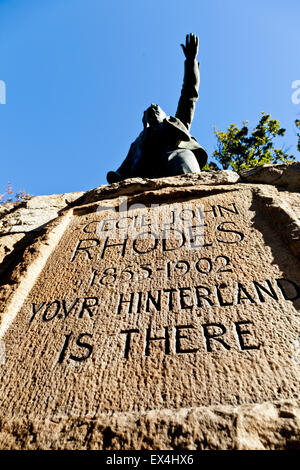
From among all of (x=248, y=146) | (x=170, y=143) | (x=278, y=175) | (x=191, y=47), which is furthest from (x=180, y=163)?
(x=248, y=146)

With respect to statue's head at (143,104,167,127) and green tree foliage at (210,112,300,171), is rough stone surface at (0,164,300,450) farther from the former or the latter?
green tree foliage at (210,112,300,171)

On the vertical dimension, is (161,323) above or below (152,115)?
below

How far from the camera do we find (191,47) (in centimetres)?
335

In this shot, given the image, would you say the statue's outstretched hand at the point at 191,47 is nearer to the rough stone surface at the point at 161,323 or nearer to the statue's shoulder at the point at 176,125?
the statue's shoulder at the point at 176,125

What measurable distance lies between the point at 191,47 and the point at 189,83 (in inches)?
15.3

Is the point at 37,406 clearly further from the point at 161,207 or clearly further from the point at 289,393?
the point at 161,207

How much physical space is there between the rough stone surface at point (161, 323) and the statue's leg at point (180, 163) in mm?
571

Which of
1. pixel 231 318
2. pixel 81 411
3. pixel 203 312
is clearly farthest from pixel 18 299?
pixel 231 318

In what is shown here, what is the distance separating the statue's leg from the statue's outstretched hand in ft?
4.48

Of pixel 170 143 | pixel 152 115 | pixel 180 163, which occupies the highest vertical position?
pixel 152 115

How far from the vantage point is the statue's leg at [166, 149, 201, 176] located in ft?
8.55

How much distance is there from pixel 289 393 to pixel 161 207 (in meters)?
1.31

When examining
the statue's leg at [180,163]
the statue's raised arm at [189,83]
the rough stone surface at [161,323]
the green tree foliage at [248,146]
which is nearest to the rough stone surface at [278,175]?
the rough stone surface at [161,323]

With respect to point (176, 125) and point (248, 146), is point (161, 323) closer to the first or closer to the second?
point (176, 125)
